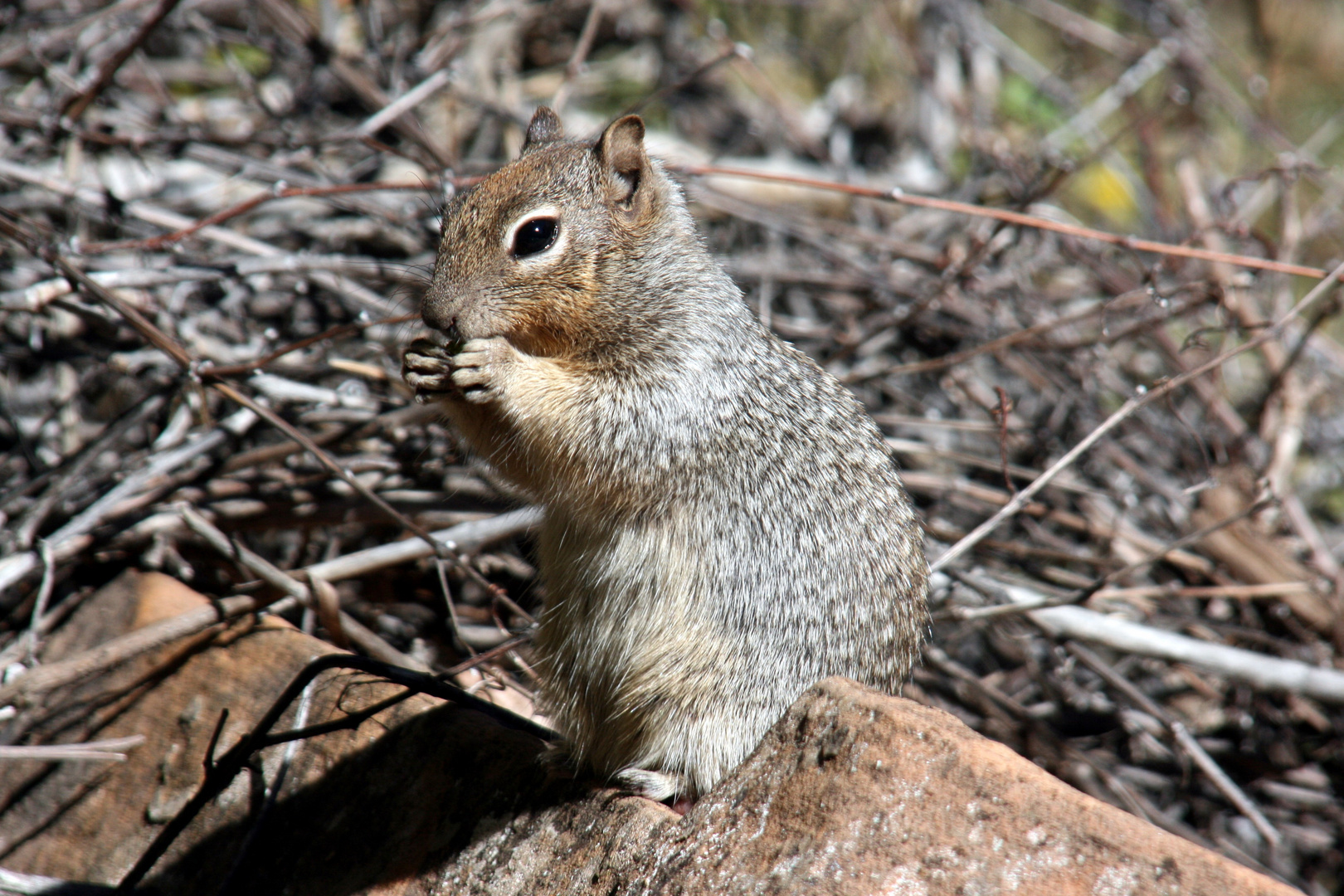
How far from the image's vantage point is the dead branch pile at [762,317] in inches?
123

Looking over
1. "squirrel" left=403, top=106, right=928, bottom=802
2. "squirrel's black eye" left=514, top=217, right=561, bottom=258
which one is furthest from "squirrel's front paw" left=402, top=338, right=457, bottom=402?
"squirrel's black eye" left=514, top=217, right=561, bottom=258

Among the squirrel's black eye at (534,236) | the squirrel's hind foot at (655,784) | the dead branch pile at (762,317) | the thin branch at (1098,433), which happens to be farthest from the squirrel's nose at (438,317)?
the thin branch at (1098,433)

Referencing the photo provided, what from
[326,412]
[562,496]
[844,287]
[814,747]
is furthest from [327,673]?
[844,287]

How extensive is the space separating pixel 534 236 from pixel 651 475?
2.09 ft

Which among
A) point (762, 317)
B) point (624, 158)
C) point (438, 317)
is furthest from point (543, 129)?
point (762, 317)

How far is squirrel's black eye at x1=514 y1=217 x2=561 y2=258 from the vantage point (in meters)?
2.49

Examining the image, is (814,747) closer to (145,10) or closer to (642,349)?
(642,349)

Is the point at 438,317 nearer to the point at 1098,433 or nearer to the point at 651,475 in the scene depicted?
the point at 651,475

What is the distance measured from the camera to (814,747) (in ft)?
6.48

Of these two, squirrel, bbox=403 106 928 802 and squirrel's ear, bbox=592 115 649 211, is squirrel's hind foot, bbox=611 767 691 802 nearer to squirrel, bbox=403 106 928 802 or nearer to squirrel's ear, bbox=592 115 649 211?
squirrel, bbox=403 106 928 802

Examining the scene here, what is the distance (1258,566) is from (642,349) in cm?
270

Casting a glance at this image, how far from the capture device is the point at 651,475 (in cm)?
242

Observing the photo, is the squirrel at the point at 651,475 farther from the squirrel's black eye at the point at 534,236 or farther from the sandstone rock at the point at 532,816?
the sandstone rock at the point at 532,816

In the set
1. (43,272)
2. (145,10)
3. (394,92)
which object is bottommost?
(43,272)
